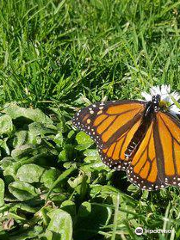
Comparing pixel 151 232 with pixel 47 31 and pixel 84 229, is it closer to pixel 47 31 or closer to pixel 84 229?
pixel 84 229

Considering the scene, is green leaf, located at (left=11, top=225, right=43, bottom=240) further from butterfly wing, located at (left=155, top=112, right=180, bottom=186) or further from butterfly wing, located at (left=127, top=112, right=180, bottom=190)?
butterfly wing, located at (left=155, top=112, right=180, bottom=186)

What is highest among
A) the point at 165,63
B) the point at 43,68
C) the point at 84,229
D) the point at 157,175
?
the point at 165,63

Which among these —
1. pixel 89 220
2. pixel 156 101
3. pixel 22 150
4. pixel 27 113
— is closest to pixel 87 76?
pixel 27 113

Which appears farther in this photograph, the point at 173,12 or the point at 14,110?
the point at 173,12

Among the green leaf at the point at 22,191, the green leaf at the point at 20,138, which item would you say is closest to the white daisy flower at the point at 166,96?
the green leaf at the point at 20,138

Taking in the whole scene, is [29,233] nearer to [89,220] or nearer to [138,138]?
[89,220]

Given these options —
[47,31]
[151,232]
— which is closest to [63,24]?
[47,31]

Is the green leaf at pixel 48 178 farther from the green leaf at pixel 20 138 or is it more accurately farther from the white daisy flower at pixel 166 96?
the white daisy flower at pixel 166 96

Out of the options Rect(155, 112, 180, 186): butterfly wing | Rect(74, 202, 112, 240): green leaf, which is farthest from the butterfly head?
Rect(74, 202, 112, 240): green leaf
